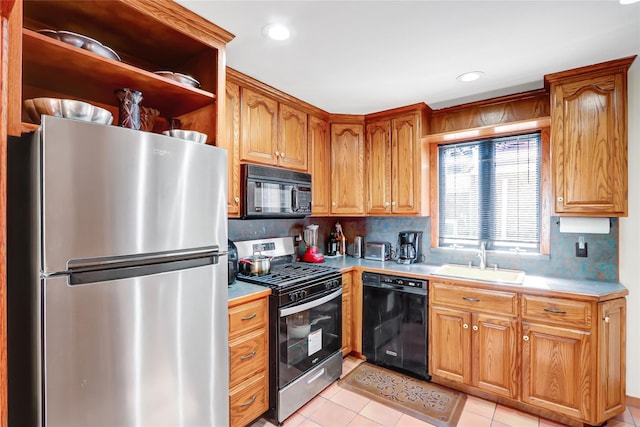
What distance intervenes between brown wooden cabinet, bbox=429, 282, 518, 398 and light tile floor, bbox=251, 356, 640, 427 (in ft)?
0.45

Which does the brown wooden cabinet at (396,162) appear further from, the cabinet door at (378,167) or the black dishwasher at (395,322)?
the black dishwasher at (395,322)

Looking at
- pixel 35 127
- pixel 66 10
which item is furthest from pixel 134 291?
pixel 66 10

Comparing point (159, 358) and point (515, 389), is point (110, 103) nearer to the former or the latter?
point (159, 358)

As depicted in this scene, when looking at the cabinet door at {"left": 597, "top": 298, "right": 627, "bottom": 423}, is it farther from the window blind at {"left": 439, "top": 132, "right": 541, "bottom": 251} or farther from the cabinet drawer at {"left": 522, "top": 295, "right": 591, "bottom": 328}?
the window blind at {"left": 439, "top": 132, "right": 541, "bottom": 251}

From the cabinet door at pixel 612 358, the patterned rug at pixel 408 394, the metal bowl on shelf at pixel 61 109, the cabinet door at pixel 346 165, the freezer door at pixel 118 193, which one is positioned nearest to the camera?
the freezer door at pixel 118 193

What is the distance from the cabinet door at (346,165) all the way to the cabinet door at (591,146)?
5.20 ft

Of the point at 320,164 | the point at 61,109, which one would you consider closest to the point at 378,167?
the point at 320,164

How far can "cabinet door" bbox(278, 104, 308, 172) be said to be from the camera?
8.39 feet

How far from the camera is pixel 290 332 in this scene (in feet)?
6.81

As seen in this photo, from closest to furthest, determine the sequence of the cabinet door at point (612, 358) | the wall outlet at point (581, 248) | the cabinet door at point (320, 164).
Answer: the cabinet door at point (612, 358)
the wall outlet at point (581, 248)
the cabinet door at point (320, 164)

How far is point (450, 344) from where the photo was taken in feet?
7.76

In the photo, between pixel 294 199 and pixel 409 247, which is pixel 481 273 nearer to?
pixel 409 247

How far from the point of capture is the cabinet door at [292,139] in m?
2.56

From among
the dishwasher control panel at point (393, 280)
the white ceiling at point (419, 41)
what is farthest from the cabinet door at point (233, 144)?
the dishwasher control panel at point (393, 280)
